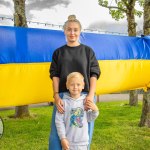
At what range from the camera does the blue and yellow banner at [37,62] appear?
4215 mm

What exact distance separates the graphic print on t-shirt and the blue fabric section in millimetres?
1421

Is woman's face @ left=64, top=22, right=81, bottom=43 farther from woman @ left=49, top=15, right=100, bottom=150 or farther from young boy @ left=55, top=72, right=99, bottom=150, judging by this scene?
young boy @ left=55, top=72, right=99, bottom=150

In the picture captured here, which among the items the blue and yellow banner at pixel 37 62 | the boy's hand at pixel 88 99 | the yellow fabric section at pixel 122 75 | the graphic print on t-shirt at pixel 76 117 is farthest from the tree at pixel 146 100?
the graphic print on t-shirt at pixel 76 117

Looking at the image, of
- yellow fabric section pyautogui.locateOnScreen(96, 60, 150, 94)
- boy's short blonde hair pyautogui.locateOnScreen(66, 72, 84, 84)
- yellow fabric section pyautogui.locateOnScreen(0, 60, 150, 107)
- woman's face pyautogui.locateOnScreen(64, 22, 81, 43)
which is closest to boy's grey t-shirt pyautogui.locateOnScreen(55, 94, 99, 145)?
boy's short blonde hair pyautogui.locateOnScreen(66, 72, 84, 84)

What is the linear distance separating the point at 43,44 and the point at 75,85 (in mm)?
1495

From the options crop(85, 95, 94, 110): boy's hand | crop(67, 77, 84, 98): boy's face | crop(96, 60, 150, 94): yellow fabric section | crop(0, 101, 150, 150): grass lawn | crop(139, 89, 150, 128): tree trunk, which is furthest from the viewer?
crop(139, 89, 150, 128): tree trunk

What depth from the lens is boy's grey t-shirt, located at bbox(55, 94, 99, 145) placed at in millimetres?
3242

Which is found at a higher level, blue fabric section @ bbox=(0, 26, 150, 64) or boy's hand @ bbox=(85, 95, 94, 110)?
blue fabric section @ bbox=(0, 26, 150, 64)

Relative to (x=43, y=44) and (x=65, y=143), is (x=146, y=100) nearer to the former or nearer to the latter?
(x=43, y=44)

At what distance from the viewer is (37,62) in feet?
14.6

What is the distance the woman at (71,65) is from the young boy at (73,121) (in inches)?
3.9

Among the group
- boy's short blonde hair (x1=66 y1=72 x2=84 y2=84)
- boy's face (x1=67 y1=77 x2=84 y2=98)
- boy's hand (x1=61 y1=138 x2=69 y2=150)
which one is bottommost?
boy's hand (x1=61 y1=138 x2=69 y2=150)

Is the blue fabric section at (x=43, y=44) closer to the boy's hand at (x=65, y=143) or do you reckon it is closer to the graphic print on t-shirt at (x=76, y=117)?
the graphic print on t-shirt at (x=76, y=117)

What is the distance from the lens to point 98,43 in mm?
5035
